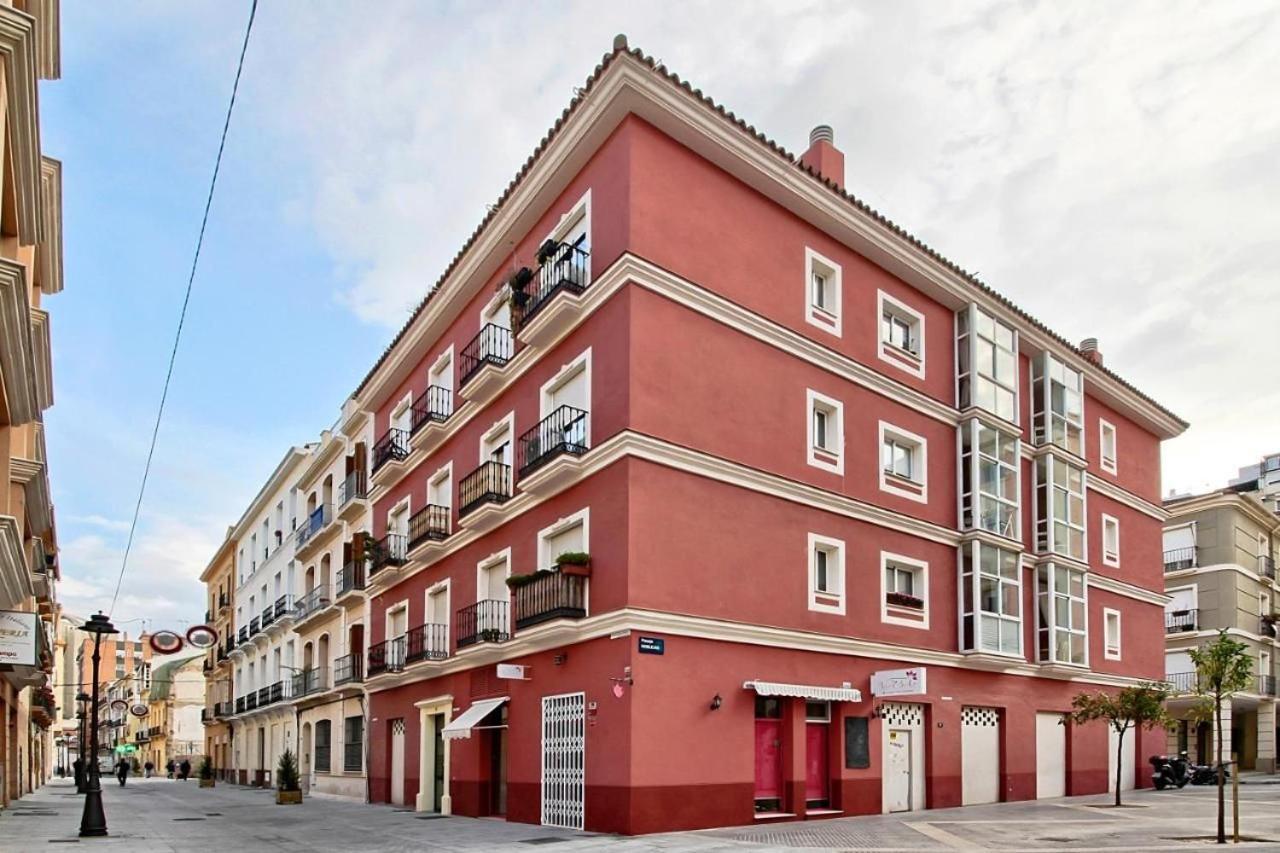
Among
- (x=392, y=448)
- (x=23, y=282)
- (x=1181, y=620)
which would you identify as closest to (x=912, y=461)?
(x=392, y=448)

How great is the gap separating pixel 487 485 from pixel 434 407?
4758 mm

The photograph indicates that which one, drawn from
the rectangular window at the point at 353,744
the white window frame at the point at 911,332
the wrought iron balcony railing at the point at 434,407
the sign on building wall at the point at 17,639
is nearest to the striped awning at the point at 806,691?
the white window frame at the point at 911,332

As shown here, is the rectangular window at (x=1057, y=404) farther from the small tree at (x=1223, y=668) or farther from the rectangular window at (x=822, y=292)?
the small tree at (x=1223, y=668)

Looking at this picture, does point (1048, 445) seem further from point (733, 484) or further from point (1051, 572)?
point (733, 484)

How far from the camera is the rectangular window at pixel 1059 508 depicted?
24.5m

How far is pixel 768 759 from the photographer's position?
17453mm

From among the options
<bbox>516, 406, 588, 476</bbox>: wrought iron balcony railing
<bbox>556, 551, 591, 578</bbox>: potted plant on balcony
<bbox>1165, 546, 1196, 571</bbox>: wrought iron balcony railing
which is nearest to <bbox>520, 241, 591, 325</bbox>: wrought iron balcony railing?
<bbox>516, 406, 588, 476</bbox>: wrought iron balcony railing

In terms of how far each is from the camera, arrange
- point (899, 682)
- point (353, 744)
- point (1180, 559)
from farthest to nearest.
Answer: point (1180, 559)
point (353, 744)
point (899, 682)

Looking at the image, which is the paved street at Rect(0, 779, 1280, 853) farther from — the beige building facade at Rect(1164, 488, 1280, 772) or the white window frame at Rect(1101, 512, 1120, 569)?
the beige building facade at Rect(1164, 488, 1280, 772)

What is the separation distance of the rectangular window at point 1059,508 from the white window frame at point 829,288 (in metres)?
7.80

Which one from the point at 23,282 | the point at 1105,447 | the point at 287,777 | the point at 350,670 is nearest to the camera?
the point at 23,282

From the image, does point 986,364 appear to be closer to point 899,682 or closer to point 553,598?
point 899,682

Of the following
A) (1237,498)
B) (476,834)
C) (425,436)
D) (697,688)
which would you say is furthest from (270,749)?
(1237,498)

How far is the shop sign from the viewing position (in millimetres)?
18500
